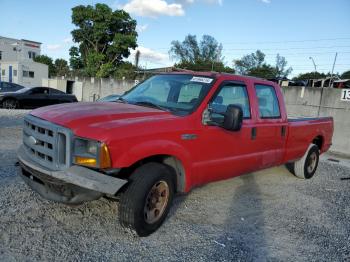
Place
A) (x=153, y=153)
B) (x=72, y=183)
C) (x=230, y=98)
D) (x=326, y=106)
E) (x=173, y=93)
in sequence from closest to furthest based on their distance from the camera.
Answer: (x=72, y=183) → (x=153, y=153) → (x=173, y=93) → (x=230, y=98) → (x=326, y=106)

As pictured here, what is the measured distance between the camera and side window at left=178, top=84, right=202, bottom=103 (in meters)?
4.52

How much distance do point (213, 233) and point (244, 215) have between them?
87 centimetres

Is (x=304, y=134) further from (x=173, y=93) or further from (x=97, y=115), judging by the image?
(x=97, y=115)

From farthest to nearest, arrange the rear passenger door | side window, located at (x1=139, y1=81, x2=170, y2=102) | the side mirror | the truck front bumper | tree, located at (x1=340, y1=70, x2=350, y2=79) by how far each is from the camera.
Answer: tree, located at (x1=340, y1=70, x2=350, y2=79) → the rear passenger door → side window, located at (x1=139, y1=81, x2=170, y2=102) → the side mirror → the truck front bumper

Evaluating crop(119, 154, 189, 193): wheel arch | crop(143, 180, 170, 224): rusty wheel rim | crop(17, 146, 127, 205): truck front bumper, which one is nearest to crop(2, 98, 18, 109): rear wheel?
crop(17, 146, 127, 205): truck front bumper

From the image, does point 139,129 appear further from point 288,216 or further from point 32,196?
point 288,216

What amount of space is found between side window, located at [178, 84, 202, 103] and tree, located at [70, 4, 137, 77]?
38029 millimetres

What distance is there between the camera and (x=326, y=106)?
476 inches

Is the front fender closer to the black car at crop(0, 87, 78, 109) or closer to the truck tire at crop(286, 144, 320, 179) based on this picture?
the truck tire at crop(286, 144, 320, 179)

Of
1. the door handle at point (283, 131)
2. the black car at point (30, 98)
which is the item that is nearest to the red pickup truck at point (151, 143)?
the door handle at point (283, 131)

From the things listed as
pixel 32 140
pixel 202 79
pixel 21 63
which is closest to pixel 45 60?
pixel 21 63

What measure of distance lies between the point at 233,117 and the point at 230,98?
2.44 feet

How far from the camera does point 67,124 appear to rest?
11.4 feet

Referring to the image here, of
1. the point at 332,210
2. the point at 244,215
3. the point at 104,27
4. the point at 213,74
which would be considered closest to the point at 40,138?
the point at 213,74
